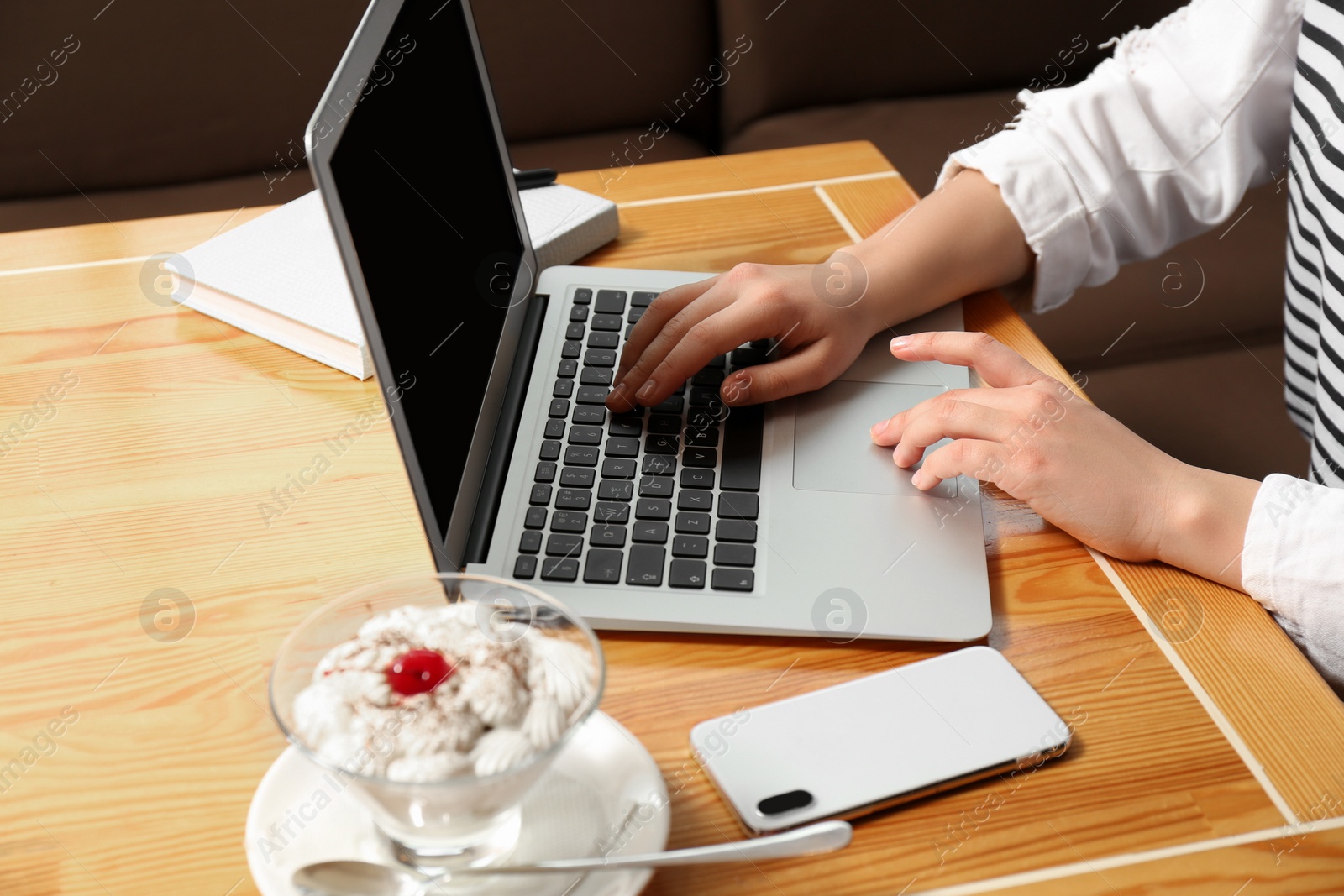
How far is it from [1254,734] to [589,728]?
0.33 metres

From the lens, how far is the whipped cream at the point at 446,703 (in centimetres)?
39

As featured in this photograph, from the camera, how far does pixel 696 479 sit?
65 cm

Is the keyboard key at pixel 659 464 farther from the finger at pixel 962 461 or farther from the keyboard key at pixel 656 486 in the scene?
the finger at pixel 962 461

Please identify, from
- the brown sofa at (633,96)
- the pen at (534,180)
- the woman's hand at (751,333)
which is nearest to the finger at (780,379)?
the woman's hand at (751,333)

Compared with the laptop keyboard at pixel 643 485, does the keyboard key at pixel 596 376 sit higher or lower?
higher

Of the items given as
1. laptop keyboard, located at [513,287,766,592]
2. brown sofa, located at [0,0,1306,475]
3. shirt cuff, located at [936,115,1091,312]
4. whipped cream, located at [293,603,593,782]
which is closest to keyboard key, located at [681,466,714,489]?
laptop keyboard, located at [513,287,766,592]

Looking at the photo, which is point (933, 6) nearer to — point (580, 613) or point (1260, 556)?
Answer: point (1260, 556)

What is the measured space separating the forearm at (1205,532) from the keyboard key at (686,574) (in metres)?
0.27

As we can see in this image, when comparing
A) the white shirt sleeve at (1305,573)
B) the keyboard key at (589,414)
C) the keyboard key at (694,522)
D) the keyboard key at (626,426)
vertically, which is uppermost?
the keyboard key at (589,414)

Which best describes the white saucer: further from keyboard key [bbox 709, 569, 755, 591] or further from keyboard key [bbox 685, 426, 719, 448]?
keyboard key [bbox 685, 426, 719, 448]

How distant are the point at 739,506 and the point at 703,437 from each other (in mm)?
72

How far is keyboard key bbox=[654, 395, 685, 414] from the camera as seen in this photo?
Answer: 2.30 feet

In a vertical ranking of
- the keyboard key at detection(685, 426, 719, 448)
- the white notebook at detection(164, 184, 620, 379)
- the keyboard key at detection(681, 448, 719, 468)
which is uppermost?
the white notebook at detection(164, 184, 620, 379)

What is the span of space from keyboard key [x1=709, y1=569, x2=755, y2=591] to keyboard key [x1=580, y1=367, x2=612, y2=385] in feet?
0.61
